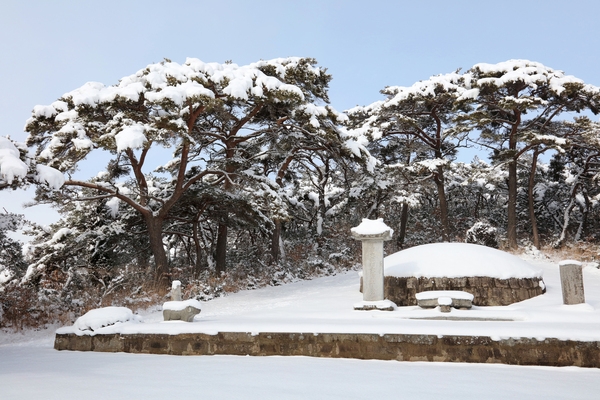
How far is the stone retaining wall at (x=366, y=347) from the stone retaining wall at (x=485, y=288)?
5.27m

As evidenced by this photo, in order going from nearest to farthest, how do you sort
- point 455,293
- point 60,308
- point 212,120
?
point 455,293, point 60,308, point 212,120

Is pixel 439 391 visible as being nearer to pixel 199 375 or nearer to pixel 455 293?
pixel 199 375

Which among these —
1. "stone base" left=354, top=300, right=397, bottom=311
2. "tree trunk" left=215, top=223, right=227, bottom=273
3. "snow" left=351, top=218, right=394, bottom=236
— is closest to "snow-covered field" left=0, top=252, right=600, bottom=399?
"stone base" left=354, top=300, right=397, bottom=311

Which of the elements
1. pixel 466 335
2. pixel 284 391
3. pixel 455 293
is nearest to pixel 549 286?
pixel 455 293

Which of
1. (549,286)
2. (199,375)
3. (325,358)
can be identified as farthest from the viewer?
(549,286)

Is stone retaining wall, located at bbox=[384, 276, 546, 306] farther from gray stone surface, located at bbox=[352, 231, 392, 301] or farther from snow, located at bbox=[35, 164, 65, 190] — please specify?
snow, located at bbox=[35, 164, 65, 190]

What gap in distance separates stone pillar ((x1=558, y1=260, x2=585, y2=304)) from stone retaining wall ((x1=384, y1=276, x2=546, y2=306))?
175 centimetres

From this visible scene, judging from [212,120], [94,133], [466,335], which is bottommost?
[466,335]

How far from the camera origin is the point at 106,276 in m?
12.7

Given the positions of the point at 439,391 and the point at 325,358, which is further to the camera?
the point at 325,358

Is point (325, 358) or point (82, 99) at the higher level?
point (82, 99)

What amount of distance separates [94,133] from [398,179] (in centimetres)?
1309

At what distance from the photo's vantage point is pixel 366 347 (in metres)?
5.11

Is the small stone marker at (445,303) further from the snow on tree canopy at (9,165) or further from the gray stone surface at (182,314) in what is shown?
the snow on tree canopy at (9,165)
